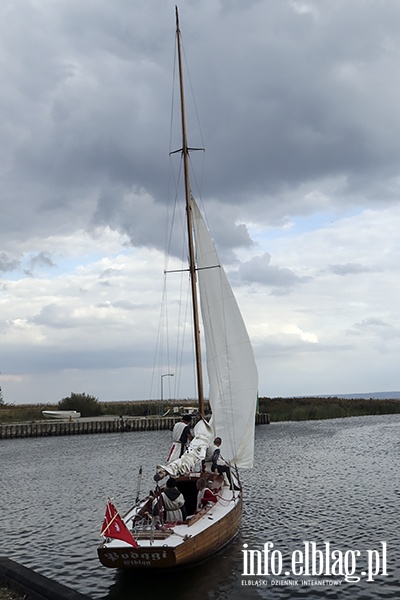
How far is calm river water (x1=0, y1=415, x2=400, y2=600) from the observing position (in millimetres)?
18031

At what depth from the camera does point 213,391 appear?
86.7 ft

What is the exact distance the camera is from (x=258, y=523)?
25.9m

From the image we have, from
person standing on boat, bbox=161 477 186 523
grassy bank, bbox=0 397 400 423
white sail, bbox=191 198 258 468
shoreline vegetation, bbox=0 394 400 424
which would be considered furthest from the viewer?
shoreline vegetation, bbox=0 394 400 424

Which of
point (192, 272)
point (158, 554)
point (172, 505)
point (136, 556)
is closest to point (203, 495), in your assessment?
point (172, 505)

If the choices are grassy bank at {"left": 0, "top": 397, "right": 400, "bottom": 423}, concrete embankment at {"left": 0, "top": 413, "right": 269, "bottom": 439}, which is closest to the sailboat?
concrete embankment at {"left": 0, "top": 413, "right": 269, "bottom": 439}

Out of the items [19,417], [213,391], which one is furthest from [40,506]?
[19,417]

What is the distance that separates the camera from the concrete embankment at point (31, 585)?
13131 mm

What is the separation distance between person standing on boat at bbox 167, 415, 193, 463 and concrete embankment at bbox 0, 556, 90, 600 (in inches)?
365

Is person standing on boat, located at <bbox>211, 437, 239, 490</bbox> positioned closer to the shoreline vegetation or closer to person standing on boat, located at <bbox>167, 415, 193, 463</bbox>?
person standing on boat, located at <bbox>167, 415, 193, 463</bbox>

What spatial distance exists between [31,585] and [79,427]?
75.1 metres

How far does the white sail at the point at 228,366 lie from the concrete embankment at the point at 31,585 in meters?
12.4

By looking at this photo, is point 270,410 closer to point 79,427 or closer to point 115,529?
point 79,427

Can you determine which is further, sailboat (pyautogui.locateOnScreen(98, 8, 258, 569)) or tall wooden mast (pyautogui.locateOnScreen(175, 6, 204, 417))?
tall wooden mast (pyautogui.locateOnScreen(175, 6, 204, 417))

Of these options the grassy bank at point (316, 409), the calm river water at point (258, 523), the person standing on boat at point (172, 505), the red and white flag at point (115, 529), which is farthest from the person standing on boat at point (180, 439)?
the grassy bank at point (316, 409)
